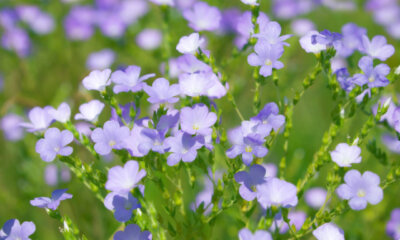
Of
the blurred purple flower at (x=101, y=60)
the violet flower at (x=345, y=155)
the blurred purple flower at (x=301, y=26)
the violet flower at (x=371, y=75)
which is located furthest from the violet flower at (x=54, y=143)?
the blurred purple flower at (x=301, y=26)

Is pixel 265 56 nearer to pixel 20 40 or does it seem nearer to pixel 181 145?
pixel 181 145

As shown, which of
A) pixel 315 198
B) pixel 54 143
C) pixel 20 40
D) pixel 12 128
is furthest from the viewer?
pixel 20 40

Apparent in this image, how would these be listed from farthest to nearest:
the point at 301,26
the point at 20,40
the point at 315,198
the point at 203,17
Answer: the point at 301,26 < the point at 20,40 < the point at 315,198 < the point at 203,17

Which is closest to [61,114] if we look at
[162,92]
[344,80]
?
[162,92]

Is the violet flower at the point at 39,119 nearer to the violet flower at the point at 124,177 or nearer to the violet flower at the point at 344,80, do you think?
the violet flower at the point at 124,177

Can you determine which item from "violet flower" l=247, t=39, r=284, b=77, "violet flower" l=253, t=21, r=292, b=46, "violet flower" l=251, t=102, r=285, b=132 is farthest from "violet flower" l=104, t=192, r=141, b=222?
"violet flower" l=253, t=21, r=292, b=46

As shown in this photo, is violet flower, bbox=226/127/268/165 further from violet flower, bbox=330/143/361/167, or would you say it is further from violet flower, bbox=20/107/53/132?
violet flower, bbox=20/107/53/132
